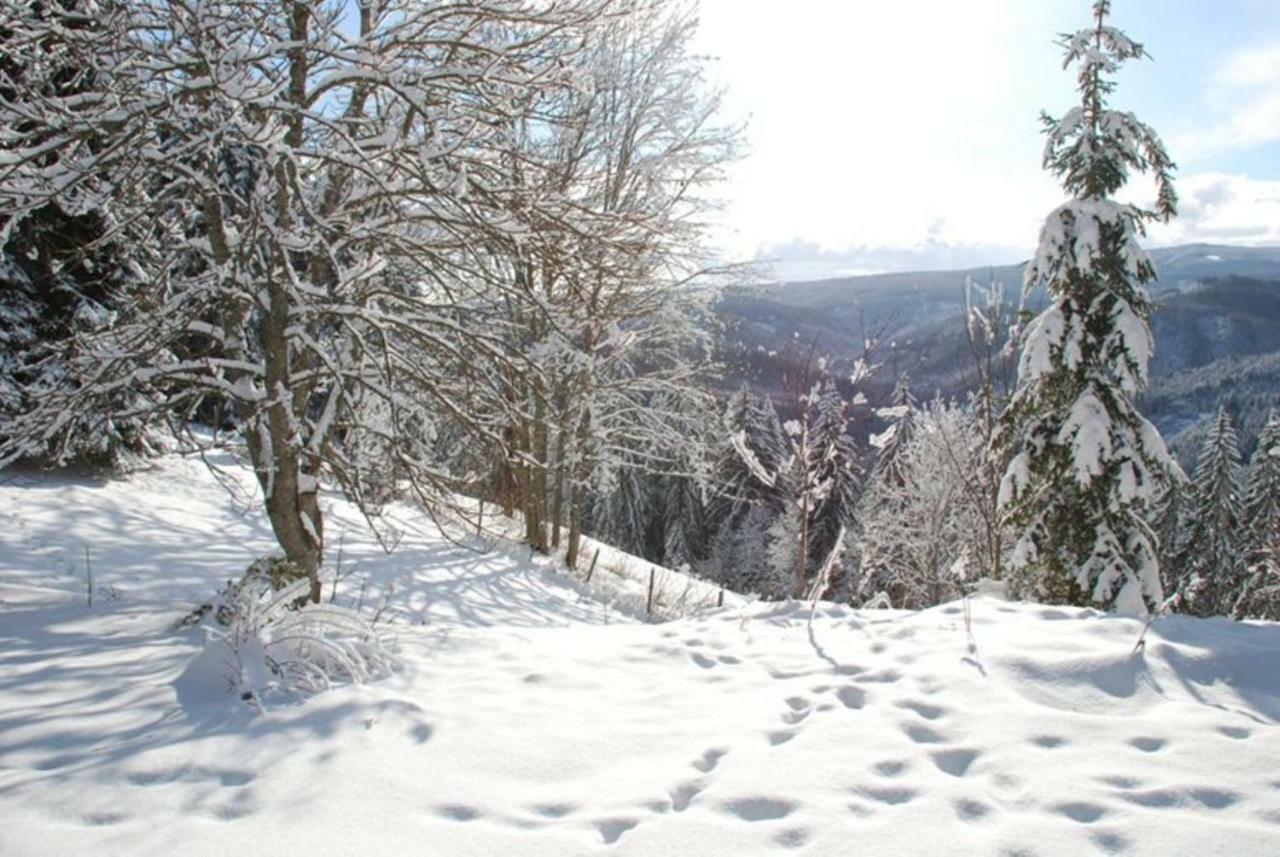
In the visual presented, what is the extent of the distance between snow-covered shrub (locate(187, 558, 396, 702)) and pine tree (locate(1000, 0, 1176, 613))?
8979 mm

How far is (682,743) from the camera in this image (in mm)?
3102

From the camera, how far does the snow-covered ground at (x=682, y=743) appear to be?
233 centimetres

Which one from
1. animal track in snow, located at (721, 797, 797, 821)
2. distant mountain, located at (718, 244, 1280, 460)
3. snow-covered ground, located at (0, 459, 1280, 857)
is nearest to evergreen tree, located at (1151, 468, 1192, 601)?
distant mountain, located at (718, 244, 1280, 460)

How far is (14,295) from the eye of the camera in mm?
9969

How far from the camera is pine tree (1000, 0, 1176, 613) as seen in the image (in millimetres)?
9406

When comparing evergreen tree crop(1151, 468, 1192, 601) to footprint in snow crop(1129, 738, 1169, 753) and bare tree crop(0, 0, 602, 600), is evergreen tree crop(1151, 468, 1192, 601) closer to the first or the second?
footprint in snow crop(1129, 738, 1169, 753)


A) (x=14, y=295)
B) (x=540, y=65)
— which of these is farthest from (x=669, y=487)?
(x=540, y=65)

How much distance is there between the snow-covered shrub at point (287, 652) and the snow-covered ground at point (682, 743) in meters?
0.15

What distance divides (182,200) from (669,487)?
29264 millimetres

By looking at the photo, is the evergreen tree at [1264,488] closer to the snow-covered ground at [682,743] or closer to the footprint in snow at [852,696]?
the snow-covered ground at [682,743]

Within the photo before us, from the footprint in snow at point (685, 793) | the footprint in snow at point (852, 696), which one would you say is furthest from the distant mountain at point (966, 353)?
the footprint in snow at point (685, 793)

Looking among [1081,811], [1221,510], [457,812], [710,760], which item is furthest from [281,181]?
[1221,510]

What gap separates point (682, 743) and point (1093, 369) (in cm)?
920

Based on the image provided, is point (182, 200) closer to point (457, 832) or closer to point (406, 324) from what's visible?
point (406, 324)
